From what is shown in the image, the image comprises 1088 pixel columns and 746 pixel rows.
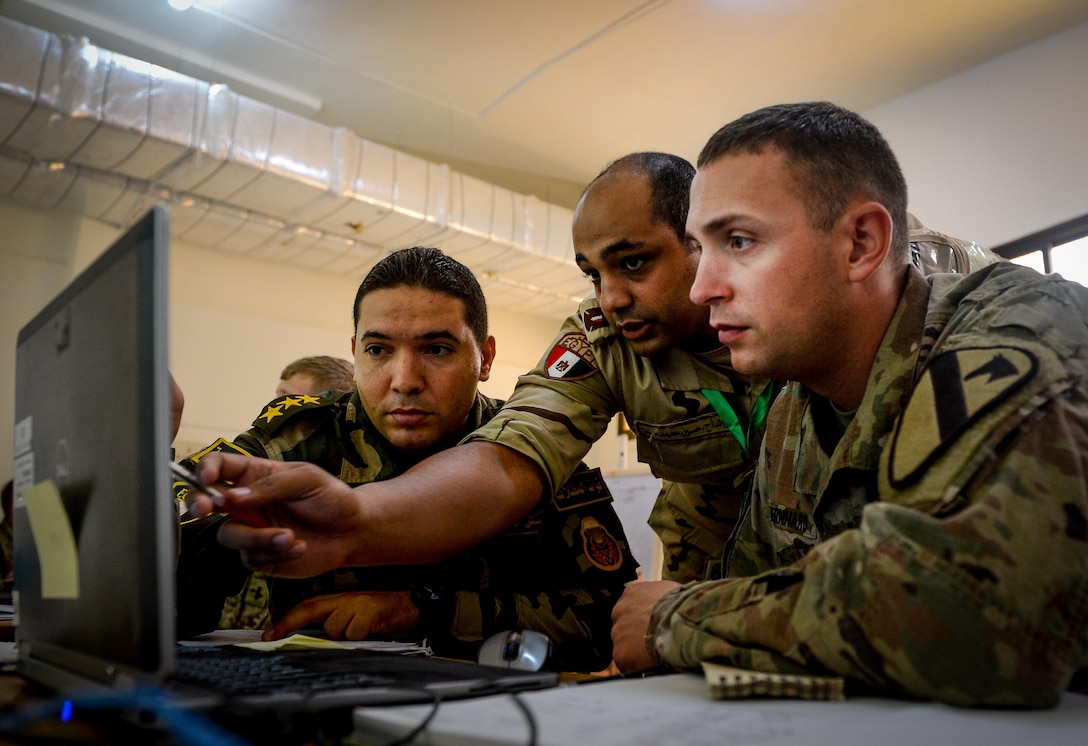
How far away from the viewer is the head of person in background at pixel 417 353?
4.98ft

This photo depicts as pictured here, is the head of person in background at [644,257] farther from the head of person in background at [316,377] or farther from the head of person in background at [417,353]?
the head of person in background at [316,377]

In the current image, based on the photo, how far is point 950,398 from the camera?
70cm

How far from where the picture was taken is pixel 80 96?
3.06m

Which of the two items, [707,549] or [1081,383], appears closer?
[1081,383]

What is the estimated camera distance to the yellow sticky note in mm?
638

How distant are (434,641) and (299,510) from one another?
37cm

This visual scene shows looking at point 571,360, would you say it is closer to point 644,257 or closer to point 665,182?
point 644,257

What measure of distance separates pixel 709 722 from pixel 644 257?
3.10ft

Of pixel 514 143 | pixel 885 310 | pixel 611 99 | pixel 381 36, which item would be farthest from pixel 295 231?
pixel 885 310

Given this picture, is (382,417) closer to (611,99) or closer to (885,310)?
(885,310)

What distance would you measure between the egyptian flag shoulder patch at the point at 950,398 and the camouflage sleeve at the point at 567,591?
2.10 feet

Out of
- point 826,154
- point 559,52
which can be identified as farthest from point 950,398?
point 559,52

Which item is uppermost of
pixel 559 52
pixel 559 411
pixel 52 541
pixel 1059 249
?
pixel 559 52

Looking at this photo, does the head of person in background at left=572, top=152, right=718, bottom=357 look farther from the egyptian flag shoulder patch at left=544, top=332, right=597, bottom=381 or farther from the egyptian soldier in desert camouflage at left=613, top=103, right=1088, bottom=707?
the egyptian soldier in desert camouflage at left=613, top=103, right=1088, bottom=707
